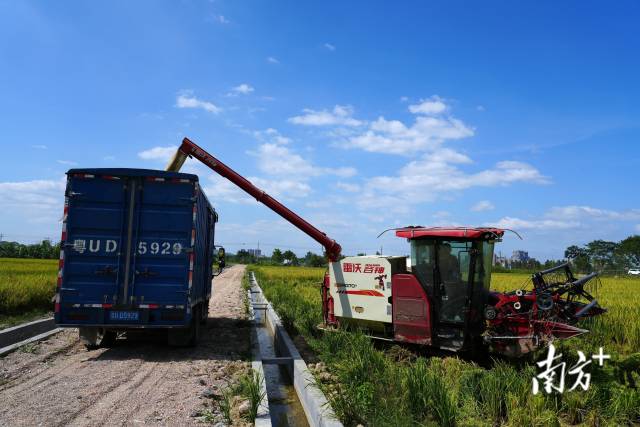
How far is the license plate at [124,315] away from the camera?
8212 mm

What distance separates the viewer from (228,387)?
6.62m

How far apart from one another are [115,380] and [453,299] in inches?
206

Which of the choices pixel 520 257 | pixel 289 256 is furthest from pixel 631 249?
pixel 289 256

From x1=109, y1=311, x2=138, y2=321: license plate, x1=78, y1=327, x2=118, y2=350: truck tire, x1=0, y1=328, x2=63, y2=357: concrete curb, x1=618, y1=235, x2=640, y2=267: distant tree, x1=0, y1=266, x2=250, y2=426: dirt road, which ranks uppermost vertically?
x1=618, y1=235, x2=640, y2=267: distant tree

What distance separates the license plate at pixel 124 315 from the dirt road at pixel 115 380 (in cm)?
68

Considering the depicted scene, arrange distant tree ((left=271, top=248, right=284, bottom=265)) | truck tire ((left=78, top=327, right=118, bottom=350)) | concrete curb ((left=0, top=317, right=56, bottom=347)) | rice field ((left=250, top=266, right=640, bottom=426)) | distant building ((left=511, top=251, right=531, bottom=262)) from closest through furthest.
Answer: rice field ((left=250, top=266, right=640, bottom=426)), truck tire ((left=78, top=327, right=118, bottom=350)), concrete curb ((left=0, top=317, right=56, bottom=347)), distant building ((left=511, top=251, right=531, bottom=262)), distant tree ((left=271, top=248, right=284, bottom=265))

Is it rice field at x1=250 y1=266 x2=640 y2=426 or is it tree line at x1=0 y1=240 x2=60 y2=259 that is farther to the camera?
tree line at x1=0 y1=240 x2=60 y2=259

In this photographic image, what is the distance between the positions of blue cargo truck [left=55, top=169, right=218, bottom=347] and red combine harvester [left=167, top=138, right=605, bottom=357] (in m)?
3.11

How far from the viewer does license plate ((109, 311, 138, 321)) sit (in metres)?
8.21

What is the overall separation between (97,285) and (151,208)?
1579 millimetres

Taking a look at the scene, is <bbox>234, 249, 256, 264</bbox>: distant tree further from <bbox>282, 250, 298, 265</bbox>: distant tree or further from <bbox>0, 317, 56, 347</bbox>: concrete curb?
<bbox>0, 317, 56, 347</bbox>: concrete curb

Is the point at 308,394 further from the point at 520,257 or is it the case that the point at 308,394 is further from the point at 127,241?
the point at 520,257

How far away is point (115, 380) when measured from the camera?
6664 millimetres

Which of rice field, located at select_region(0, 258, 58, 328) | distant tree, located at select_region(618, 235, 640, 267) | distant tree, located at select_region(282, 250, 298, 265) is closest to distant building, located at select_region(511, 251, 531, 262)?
distant tree, located at select_region(618, 235, 640, 267)
